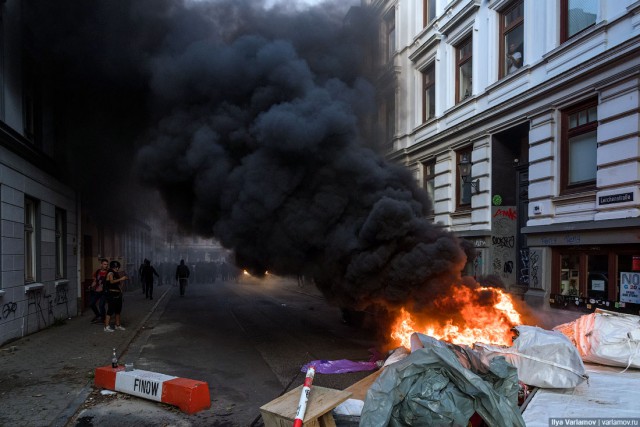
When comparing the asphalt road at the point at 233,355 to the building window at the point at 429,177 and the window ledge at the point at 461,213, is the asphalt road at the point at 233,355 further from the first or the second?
the building window at the point at 429,177

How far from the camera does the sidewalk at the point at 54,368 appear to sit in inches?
205

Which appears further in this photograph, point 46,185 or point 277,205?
point 46,185

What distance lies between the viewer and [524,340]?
4695 millimetres

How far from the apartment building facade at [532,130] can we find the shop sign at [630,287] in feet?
0.08

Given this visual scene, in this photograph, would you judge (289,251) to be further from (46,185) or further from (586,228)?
(46,185)

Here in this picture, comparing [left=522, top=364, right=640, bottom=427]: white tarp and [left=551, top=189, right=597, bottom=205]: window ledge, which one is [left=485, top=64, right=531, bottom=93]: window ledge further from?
[left=522, top=364, right=640, bottom=427]: white tarp

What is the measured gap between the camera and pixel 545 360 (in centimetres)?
442

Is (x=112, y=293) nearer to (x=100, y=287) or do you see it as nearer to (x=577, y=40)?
(x=100, y=287)

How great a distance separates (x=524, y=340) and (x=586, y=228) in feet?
18.0

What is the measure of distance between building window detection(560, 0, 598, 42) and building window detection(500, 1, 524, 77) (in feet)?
4.44

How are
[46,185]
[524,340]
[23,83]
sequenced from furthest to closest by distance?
[46,185] → [23,83] → [524,340]

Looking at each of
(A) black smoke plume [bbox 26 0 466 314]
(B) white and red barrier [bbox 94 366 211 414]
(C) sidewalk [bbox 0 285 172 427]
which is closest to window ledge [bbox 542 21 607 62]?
(A) black smoke plume [bbox 26 0 466 314]

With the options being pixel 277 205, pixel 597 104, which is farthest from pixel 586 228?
pixel 277 205

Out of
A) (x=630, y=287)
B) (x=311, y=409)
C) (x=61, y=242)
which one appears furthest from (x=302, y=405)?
(x=61, y=242)
